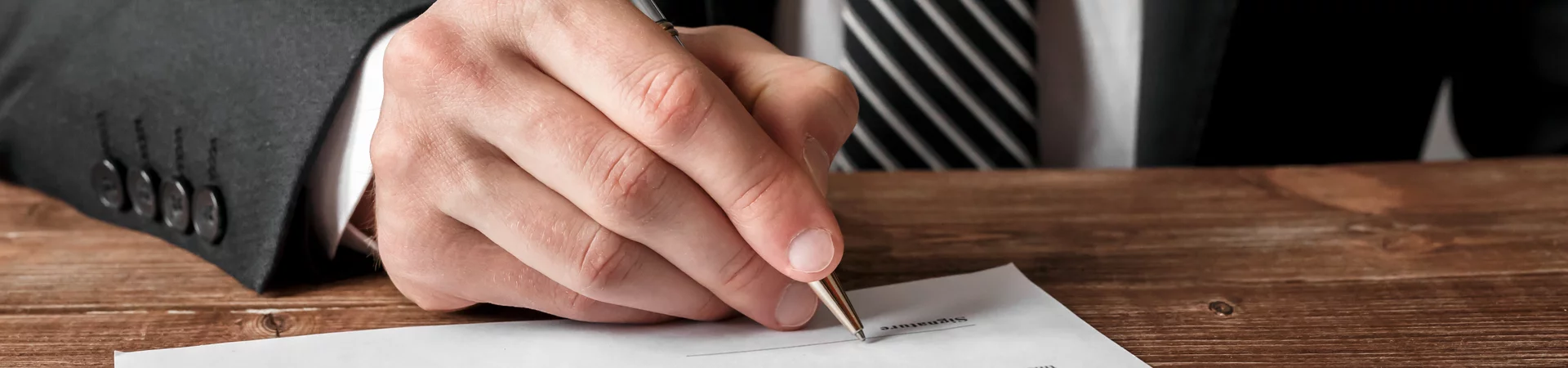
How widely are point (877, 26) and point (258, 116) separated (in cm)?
61

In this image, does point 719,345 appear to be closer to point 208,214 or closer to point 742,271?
point 742,271

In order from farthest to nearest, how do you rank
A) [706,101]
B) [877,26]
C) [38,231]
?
[877,26] < [38,231] < [706,101]

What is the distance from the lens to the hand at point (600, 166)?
0.42m

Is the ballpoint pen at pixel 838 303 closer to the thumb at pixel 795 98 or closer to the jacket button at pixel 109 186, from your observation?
the thumb at pixel 795 98

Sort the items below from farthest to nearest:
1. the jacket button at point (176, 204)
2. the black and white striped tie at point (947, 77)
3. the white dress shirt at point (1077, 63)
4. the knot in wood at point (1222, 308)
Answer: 1. the white dress shirt at point (1077, 63)
2. the black and white striped tie at point (947, 77)
3. the jacket button at point (176, 204)
4. the knot in wood at point (1222, 308)

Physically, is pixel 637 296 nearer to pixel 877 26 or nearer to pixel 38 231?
pixel 38 231

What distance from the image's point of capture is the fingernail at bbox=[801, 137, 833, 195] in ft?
1.52

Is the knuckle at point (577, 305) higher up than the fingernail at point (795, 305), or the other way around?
the fingernail at point (795, 305)

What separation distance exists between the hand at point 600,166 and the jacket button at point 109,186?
28 centimetres

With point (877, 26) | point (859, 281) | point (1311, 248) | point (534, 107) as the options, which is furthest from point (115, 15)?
point (1311, 248)

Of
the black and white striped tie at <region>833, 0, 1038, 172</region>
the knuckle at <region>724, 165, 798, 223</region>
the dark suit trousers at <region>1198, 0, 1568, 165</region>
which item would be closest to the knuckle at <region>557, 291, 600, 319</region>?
the knuckle at <region>724, 165, 798, 223</region>

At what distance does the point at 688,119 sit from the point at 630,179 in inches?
1.6

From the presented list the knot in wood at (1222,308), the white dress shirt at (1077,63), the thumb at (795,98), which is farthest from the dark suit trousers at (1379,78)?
the thumb at (795,98)

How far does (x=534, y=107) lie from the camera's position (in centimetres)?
43
